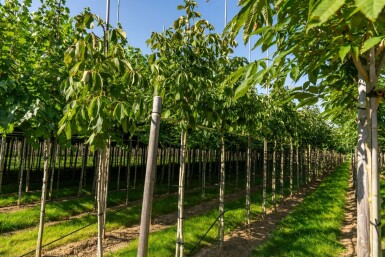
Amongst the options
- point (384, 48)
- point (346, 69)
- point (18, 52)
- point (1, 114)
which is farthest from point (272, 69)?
point (18, 52)

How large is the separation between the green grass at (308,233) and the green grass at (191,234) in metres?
1.48

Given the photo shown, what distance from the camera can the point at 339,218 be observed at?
11398 millimetres

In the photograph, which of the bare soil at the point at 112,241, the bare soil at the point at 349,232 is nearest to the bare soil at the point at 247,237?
the bare soil at the point at 349,232

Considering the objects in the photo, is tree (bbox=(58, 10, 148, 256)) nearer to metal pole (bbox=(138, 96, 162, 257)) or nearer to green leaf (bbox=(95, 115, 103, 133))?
green leaf (bbox=(95, 115, 103, 133))

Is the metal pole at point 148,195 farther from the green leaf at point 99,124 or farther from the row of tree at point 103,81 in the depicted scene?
the green leaf at point 99,124

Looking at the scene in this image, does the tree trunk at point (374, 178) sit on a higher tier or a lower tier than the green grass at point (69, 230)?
higher

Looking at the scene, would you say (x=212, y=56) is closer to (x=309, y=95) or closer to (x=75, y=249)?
(x=309, y=95)

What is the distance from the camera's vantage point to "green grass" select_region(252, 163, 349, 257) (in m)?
7.69

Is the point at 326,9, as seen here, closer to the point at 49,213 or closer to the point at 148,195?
the point at 148,195

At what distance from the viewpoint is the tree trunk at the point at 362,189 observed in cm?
215

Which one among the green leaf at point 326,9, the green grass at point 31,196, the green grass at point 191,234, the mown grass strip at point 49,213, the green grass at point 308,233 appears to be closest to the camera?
the green leaf at point 326,9

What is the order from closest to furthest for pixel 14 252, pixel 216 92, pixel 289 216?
pixel 216 92, pixel 14 252, pixel 289 216

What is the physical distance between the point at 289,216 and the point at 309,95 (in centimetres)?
1011

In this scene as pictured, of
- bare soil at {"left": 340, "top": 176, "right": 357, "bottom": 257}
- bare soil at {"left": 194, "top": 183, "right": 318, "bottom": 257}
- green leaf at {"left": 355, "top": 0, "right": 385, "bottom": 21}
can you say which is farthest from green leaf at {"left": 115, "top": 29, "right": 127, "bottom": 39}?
bare soil at {"left": 340, "top": 176, "right": 357, "bottom": 257}
